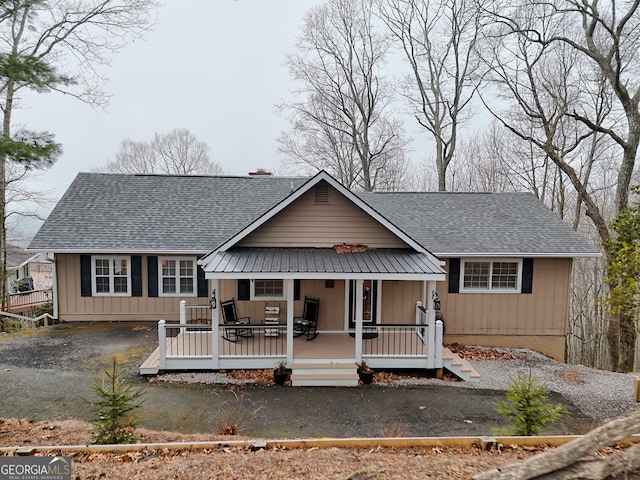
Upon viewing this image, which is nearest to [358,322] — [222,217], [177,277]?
[177,277]

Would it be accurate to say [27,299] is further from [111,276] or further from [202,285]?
[202,285]

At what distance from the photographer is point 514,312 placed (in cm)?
1166

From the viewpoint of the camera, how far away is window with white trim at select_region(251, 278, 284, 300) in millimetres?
11359

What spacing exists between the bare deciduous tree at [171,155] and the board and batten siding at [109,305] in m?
21.0

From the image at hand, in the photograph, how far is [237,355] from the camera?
8.95 meters

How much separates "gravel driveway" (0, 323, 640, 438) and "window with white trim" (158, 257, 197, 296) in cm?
275

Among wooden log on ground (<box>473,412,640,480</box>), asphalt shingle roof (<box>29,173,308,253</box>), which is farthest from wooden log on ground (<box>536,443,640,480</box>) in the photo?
asphalt shingle roof (<box>29,173,308,253</box>)

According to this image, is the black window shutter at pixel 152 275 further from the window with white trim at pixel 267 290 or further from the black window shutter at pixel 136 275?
the window with white trim at pixel 267 290

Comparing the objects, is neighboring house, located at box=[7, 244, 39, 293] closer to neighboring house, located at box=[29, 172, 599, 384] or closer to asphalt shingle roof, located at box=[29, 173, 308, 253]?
asphalt shingle roof, located at box=[29, 173, 308, 253]

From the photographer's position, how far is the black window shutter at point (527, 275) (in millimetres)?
11516

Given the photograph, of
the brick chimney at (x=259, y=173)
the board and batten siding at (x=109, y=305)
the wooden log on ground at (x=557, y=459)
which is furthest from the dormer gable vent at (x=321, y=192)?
the brick chimney at (x=259, y=173)

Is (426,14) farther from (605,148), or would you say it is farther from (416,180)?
(416,180)

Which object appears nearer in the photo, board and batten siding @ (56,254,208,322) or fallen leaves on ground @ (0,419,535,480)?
fallen leaves on ground @ (0,419,535,480)

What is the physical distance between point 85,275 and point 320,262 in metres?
8.73
